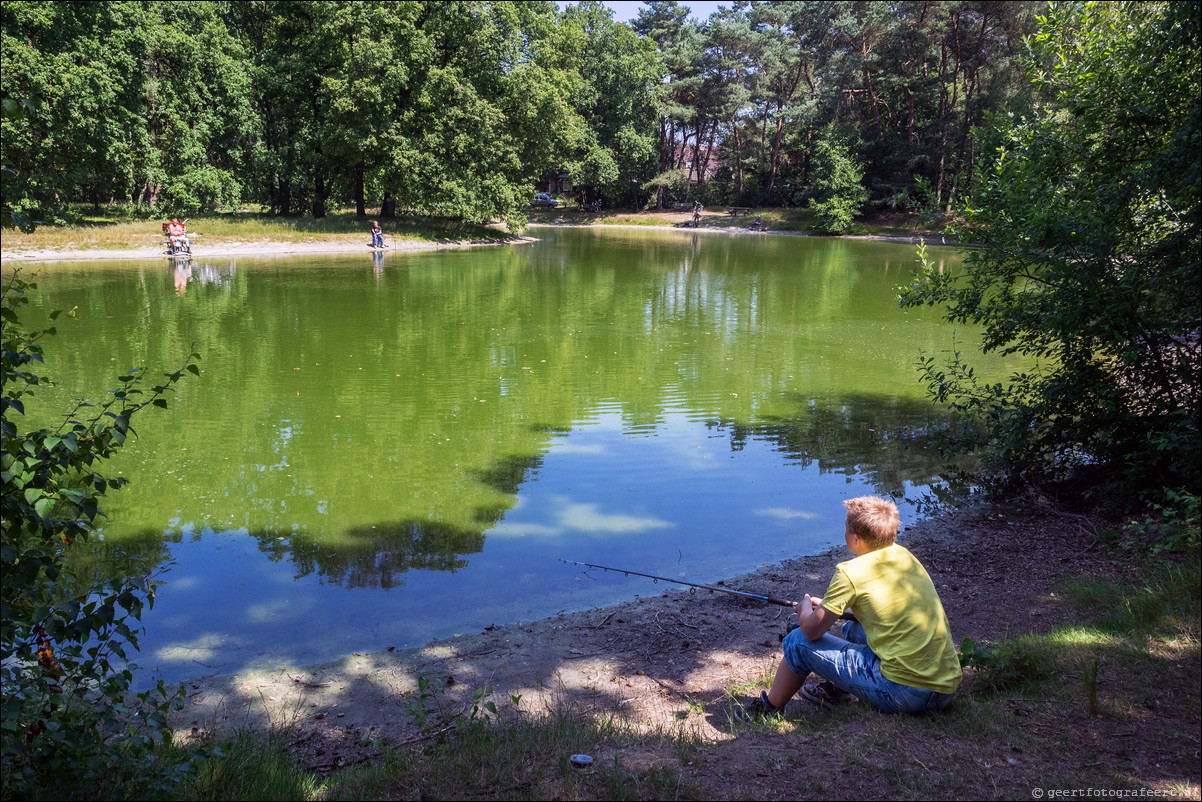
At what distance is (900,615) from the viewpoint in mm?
3590

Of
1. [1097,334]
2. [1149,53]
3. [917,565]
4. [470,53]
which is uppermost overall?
[470,53]

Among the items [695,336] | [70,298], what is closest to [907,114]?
[695,336]

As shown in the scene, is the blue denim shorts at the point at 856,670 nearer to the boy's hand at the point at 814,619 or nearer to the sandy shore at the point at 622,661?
the boy's hand at the point at 814,619

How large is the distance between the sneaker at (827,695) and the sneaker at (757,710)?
0.18m

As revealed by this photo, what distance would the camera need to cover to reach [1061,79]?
6.95m

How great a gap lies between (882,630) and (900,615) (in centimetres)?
11

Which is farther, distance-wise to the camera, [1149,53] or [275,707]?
[1149,53]

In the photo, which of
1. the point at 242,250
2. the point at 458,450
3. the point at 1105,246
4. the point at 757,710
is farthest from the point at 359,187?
the point at 757,710

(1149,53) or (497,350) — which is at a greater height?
(1149,53)

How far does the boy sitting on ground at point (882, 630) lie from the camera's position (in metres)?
3.55

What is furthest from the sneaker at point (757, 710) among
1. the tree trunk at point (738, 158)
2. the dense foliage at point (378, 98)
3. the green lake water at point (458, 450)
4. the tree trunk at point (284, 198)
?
the tree trunk at point (738, 158)

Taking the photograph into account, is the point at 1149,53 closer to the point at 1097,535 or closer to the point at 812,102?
the point at 1097,535

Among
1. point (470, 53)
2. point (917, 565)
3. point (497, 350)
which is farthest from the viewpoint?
point (470, 53)

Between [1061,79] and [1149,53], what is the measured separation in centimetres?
123
